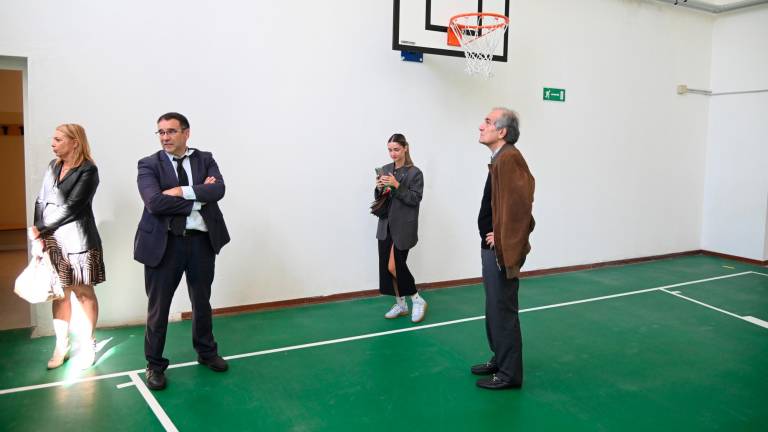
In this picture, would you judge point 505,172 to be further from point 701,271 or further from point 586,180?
point 701,271

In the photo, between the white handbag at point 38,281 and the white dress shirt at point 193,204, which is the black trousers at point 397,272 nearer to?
the white dress shirt at point 193,204

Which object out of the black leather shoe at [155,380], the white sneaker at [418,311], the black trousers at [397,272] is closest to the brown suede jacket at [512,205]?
the black trousers at [397,272]

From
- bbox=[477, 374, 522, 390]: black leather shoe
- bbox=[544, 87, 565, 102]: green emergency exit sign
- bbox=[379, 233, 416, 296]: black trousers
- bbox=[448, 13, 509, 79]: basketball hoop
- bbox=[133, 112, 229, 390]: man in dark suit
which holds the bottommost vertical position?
bbox=[477, 374, 522, 390]: black leather shoe

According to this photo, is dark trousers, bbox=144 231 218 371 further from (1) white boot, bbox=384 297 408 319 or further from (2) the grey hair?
(2) the grey hair

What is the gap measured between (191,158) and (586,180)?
5.01 meters

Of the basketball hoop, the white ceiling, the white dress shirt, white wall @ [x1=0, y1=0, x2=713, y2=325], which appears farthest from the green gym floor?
the white ceiling

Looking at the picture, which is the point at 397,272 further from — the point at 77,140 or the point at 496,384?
the point at 77,140

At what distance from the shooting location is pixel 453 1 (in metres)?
5.17

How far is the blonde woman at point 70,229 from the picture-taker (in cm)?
345

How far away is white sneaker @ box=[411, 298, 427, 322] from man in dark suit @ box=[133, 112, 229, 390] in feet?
6.11

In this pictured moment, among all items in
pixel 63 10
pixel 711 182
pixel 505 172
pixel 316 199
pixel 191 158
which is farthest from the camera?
pixel 711 182

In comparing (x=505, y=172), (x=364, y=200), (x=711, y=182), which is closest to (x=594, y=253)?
(x=711, y=182)

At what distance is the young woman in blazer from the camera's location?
447cm

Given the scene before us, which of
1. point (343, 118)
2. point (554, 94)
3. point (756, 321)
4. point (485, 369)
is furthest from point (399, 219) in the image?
point (756, 321)
